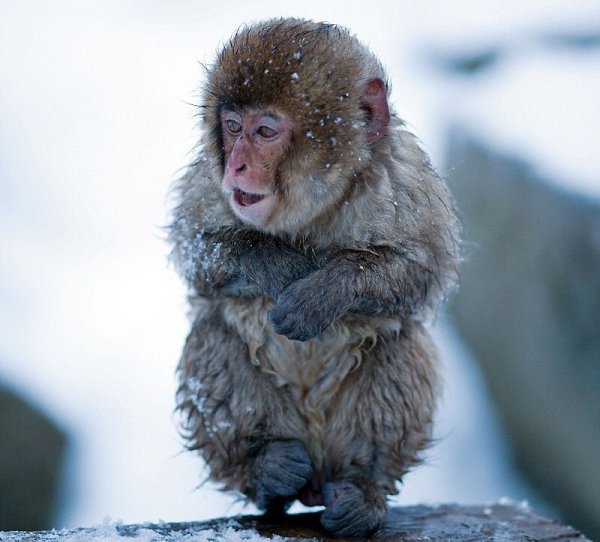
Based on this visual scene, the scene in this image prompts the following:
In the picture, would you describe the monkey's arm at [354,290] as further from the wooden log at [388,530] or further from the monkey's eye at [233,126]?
the wooden log at [388,530]

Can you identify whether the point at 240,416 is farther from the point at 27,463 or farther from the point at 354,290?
the point at 27,463

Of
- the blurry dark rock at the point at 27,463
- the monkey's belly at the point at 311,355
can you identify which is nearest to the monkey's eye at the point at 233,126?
the monkey's belly at the point at 311,355

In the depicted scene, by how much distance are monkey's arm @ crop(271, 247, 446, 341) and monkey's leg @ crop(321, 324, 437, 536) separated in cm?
25

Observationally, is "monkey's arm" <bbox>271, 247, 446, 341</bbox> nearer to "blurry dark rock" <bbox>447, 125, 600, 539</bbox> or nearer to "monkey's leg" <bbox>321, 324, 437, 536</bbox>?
"monkey's leg" <bbox>321, 324, 437, 536</bbox>

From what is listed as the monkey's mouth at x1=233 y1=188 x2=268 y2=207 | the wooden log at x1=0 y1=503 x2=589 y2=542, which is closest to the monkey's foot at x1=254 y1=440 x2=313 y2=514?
the wooden log at x1=0 y1=503 x2=589 y2=542

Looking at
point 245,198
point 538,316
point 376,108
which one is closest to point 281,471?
point 245,198

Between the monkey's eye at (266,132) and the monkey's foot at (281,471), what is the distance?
1.43 meters

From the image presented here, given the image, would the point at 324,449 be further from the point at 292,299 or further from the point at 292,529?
the point at 292,299

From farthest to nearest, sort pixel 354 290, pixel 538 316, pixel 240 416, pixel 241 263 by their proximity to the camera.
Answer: pixel 538 316, pixel 240 416, pixel 241 263, pixel 354 290

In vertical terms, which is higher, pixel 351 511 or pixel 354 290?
pixel 354 290

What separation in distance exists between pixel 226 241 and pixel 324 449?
44.2 inches

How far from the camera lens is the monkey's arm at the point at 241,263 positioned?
3.83 m

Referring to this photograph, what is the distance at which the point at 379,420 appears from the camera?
408 centimetres

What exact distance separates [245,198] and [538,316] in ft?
17.8
